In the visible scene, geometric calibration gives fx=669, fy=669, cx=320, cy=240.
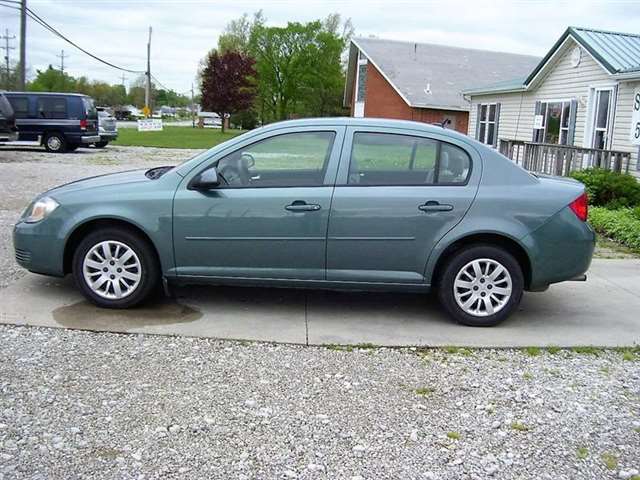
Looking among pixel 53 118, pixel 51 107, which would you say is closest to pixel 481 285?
pixel 51 107

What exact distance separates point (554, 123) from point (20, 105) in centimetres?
1761

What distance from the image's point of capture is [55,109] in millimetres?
23500

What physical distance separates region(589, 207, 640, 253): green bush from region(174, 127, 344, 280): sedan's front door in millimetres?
5518

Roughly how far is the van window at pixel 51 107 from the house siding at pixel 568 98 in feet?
48.8


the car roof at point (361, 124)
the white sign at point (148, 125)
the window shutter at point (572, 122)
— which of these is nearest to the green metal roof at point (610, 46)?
the window shutter at point (572, 122)

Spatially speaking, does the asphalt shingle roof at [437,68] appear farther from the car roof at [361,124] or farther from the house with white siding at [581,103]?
the car roof at [361,124]

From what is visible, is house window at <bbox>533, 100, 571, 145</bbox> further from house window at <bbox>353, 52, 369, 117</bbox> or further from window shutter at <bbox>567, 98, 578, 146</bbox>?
house window at <bbox>353, 52, 369, 117</bbox>

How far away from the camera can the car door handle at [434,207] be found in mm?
5379

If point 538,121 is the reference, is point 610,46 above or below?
above

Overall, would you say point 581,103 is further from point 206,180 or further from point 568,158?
point 206,180

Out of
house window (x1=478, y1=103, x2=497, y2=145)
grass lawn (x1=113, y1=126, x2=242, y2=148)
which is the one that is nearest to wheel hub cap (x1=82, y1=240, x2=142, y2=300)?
house window (x1=478, y1=103, x2=497, y2=145)

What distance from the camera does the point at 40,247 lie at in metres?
5.70

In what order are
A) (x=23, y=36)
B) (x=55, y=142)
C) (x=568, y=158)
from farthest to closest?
1. (x=23, y=36)
2. (x=55, y=142)
3. (x=568, y=158)

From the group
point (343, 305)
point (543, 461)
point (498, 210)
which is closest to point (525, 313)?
point (498, 210)
